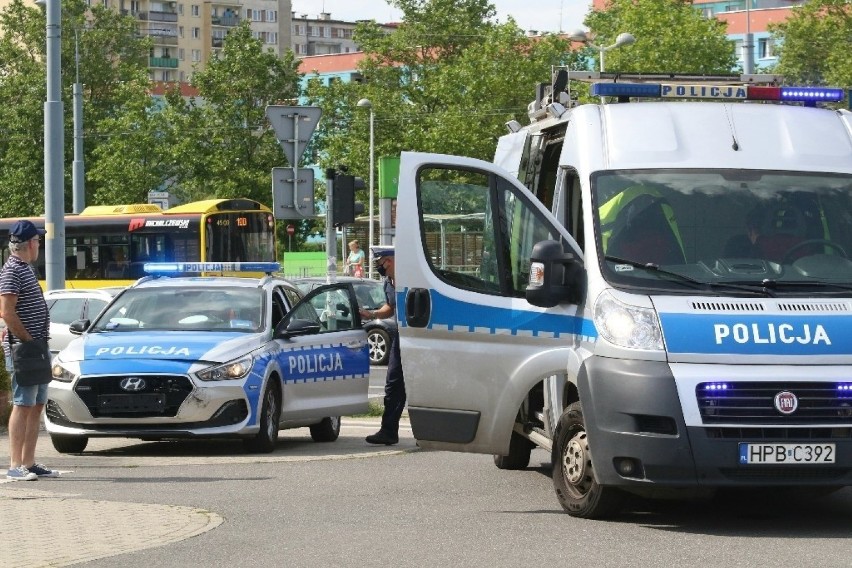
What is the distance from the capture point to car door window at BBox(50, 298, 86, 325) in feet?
82.6

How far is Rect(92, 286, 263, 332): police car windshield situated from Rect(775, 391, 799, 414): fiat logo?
22.3 ft

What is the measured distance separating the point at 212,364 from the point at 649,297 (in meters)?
5.59

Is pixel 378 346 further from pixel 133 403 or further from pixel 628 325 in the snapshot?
pixel 628 325

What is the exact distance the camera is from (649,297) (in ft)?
32.6

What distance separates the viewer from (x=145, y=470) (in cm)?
1373

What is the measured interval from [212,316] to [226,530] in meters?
5.99

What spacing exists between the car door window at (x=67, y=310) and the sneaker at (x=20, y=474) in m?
12.5

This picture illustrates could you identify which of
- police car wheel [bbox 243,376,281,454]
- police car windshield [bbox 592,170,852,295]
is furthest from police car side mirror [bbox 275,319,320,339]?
police car windshield [bbox 592,170,852,295]

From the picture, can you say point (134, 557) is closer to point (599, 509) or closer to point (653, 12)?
point (599, 509)

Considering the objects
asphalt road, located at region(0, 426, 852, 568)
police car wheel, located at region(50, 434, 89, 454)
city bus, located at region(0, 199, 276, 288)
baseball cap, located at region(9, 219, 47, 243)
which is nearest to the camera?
asphalt road, located at region(0, 426, 852, 568)

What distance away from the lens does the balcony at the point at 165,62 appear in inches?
5915

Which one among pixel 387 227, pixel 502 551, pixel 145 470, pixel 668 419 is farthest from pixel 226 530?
pixel 387 227

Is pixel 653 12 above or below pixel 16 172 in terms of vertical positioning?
above

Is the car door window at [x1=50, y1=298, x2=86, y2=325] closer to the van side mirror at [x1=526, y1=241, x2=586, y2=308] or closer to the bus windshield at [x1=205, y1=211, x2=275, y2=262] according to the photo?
the van side mirror at [x1=526, y1=241, x2=586, y2=308]
